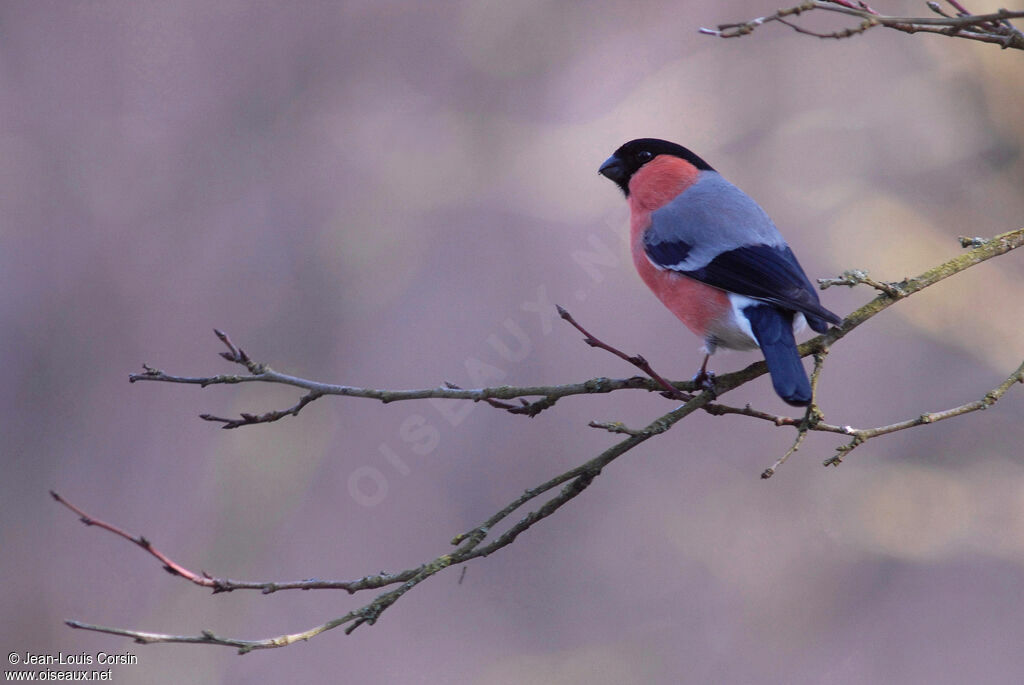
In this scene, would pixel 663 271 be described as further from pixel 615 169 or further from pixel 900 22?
pixel 900 22

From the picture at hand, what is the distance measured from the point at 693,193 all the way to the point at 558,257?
9.40 ft

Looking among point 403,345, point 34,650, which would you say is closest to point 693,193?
point 403,345

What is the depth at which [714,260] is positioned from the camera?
2479 millimetres

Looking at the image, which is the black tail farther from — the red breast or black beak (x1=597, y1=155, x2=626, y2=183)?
black beak (x1=597, y1=155, x2=626, y2=183)

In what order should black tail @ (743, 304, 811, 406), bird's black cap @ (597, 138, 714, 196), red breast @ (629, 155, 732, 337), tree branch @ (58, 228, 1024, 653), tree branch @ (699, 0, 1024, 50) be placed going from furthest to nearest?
bird's black cap @ (597, 138, 714, 196) < red breast @ (629, 155, 732, 337) < black tail @ (743, 304, 811, 406) < tree branch @ (58, 228, 1024, 653) < tree branch @ (699, 0, 1024, 50)

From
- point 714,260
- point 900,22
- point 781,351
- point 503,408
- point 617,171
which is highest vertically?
point 617,171

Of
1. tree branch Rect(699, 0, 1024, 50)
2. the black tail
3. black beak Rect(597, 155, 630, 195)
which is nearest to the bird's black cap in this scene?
black beak Rect(597, 155, 630, 195)

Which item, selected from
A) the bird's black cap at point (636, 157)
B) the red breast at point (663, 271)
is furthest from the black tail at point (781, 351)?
the bird's black cap at point (636, 157)

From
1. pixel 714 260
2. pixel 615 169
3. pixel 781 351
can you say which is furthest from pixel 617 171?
pixel 781 351

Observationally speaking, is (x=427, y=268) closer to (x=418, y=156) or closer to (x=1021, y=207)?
(x=418, y=156)

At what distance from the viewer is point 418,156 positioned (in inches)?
254

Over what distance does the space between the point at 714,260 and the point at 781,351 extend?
1.89 feet

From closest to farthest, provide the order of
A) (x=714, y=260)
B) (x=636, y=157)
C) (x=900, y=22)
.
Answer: (x=900, y=22), (x=714, y=260), (x=636, y=157)

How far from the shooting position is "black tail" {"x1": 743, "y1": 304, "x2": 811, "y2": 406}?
5.78 feet
